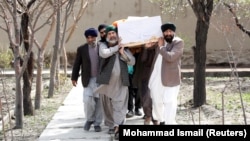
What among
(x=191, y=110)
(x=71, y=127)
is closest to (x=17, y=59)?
(x=71, y=127)

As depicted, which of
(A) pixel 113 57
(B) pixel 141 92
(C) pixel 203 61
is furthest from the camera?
(C) pixel 203 61

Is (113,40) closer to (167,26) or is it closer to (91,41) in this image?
(91,41)

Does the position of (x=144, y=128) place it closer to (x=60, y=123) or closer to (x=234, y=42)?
(x=60, y=123)

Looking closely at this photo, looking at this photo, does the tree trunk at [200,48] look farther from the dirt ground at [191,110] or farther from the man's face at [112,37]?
the man's face at [112,37]

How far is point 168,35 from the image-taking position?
25.2 feet

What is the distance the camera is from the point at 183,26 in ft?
63.7

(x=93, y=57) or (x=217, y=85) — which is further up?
(x=93, y=57)

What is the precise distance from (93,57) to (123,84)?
0.69 m

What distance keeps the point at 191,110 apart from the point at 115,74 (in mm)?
2655

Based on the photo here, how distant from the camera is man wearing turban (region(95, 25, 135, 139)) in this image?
7.82 m

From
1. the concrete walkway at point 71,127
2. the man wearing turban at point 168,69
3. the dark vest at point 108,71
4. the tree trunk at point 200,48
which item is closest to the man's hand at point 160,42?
the man wearing turban at point 168,69

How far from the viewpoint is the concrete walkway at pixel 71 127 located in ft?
25.7

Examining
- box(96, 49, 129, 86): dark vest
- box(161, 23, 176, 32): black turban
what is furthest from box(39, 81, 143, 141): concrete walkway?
box(161, 23, 176, 32): black turban

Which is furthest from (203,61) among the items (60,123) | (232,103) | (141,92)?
(60,123)
